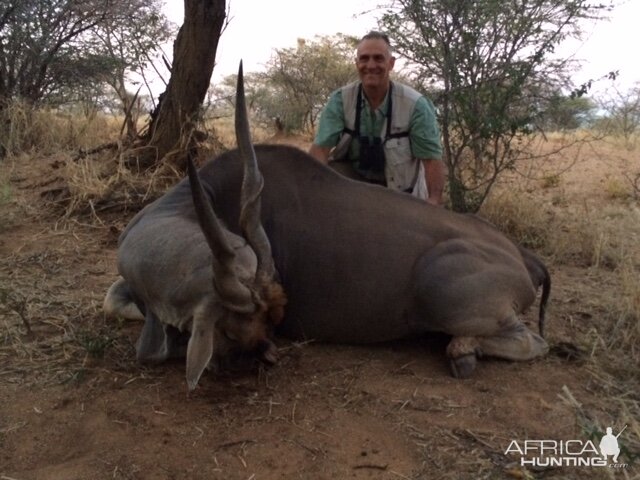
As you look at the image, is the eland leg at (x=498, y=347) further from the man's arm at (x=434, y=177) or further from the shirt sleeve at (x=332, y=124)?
the shirt sleeve at (x=332, y=124)

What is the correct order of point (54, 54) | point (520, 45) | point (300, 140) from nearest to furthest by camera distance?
1. point (520, 45)
2. point (54, 54)
3. point (300, 140)

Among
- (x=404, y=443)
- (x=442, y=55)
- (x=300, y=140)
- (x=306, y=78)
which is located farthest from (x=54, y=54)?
(x=404, y=443)

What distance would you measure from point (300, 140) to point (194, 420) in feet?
31.4

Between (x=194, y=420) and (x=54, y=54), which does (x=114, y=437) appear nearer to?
(x=194, y=420)

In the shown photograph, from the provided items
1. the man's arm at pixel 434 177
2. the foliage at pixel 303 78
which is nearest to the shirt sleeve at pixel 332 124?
the man's arm at pixel 434 177

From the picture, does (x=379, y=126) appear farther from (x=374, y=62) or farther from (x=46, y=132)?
(x=46, y=132)

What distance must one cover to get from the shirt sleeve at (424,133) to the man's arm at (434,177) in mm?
48

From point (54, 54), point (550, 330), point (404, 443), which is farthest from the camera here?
point (54, 54)

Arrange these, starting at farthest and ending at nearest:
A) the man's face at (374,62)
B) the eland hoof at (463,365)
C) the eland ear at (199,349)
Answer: the man's face at (374,62) → the eland hoof at (463,365) → the eland ear at (199,349)

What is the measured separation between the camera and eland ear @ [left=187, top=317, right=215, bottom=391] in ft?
8.50

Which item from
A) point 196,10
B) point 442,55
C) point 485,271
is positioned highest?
point 196,10

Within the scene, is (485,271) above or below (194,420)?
above

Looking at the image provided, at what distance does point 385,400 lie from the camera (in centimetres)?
295

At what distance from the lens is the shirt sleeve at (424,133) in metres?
4.84
